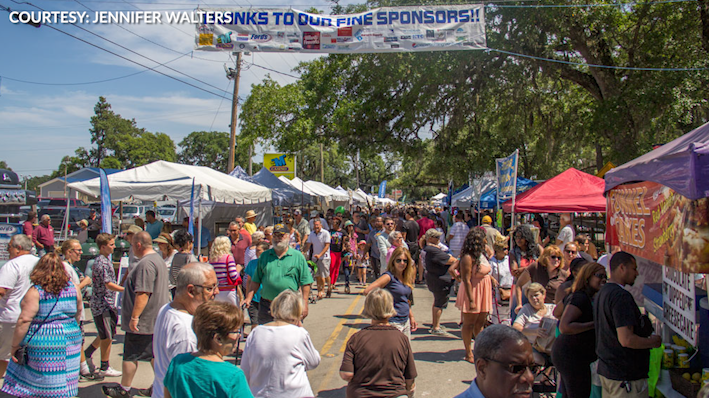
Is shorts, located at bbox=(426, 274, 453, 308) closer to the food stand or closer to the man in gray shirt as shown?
the food stand

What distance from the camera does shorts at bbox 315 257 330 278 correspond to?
10609 mm

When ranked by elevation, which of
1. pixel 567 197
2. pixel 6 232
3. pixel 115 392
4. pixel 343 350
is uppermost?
pixel 567 197

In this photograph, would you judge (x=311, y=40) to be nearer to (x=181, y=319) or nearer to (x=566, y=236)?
(x=566, y=236)

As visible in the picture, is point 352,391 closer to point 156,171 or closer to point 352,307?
point 352,307

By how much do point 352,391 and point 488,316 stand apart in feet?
13.1

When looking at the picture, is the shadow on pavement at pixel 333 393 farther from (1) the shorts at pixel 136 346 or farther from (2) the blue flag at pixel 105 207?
(2) the blue flag at pixel 105 207

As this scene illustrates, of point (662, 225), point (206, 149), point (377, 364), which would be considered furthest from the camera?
point (206, 149)

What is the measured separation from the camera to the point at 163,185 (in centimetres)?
1046

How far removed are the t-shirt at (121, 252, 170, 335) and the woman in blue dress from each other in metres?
0.52

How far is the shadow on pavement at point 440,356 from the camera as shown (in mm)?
6535

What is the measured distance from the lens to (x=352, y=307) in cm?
994

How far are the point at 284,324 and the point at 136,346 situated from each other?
2.26 m

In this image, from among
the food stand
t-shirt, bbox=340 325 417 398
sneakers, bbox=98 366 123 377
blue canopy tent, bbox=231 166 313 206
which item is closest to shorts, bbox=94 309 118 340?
sneakers, bbox=98 366 123 377

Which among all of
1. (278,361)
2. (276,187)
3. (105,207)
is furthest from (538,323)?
(276,187)
